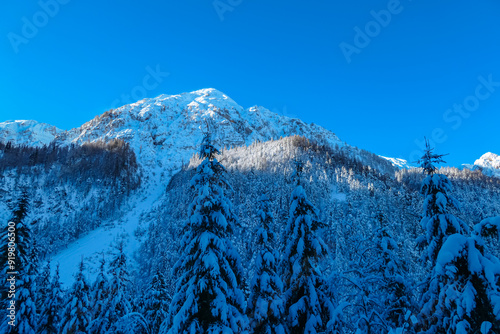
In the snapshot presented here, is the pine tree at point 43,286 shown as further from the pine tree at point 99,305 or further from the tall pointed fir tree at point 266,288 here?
the tall pointed fir tree at point 266,288

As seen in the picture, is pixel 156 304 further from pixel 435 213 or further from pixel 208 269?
pixel 435 213

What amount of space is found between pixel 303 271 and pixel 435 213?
Result: 6.87 m

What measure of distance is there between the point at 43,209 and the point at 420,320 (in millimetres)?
166622

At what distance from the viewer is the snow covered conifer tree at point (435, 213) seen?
1136 cm

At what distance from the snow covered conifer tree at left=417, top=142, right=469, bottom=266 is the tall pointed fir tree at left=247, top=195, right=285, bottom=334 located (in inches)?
310

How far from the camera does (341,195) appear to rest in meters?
141

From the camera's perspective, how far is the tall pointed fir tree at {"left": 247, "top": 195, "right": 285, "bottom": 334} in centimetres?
1503

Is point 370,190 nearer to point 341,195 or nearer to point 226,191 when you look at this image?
point 341,195

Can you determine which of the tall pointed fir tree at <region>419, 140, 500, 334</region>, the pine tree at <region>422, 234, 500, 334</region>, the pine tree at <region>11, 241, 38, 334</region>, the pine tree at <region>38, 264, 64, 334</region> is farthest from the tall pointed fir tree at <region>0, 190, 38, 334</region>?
the pine tree at <region>422, 234, 500, 334</region>

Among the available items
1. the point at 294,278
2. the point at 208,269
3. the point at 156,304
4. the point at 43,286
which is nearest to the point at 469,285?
the point at 208,269

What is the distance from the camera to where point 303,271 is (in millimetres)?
13969

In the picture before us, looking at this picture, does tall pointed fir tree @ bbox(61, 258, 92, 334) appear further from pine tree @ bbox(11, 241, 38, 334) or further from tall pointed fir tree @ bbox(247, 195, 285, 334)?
tall pointed fir tree @ bbox(247, 195, 285, 334)

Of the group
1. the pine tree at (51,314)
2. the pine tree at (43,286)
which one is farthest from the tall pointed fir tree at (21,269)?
the pine tree at (43,286)

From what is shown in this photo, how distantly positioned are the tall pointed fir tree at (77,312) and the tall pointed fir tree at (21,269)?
259 cm
